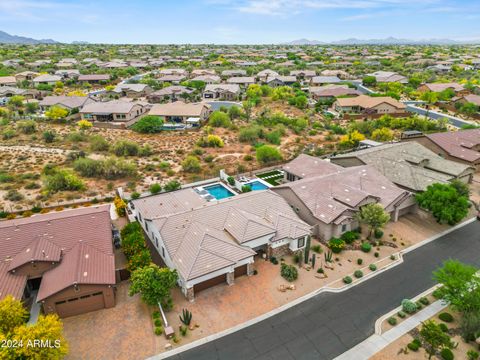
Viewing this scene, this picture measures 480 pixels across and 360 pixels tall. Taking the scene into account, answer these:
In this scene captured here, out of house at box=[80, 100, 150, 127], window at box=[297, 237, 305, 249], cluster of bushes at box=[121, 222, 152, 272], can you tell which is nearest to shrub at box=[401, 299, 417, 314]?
window at box=[297, 237, 305, 249]

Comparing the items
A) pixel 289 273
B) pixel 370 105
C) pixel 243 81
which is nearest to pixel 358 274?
Result: pixel 289 273

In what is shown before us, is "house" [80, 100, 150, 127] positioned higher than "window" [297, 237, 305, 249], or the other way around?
"house" [80, 100, 150, 127]

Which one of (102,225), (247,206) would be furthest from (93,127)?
(247,206)

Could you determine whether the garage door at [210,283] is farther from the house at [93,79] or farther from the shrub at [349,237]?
the house at [93,79]

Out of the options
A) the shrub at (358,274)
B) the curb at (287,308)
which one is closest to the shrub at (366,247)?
the curb at (287,308)

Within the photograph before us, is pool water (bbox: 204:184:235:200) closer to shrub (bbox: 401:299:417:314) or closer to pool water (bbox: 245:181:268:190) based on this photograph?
pool water (bbox: 245:181:268:190)

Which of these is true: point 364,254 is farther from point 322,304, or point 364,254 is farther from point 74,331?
point 74,331

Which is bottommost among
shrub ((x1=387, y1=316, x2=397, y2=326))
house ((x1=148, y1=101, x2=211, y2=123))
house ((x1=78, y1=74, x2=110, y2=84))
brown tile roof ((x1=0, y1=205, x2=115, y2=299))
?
shrub ((x1=387, y1=316, x2=397, y2=326))
